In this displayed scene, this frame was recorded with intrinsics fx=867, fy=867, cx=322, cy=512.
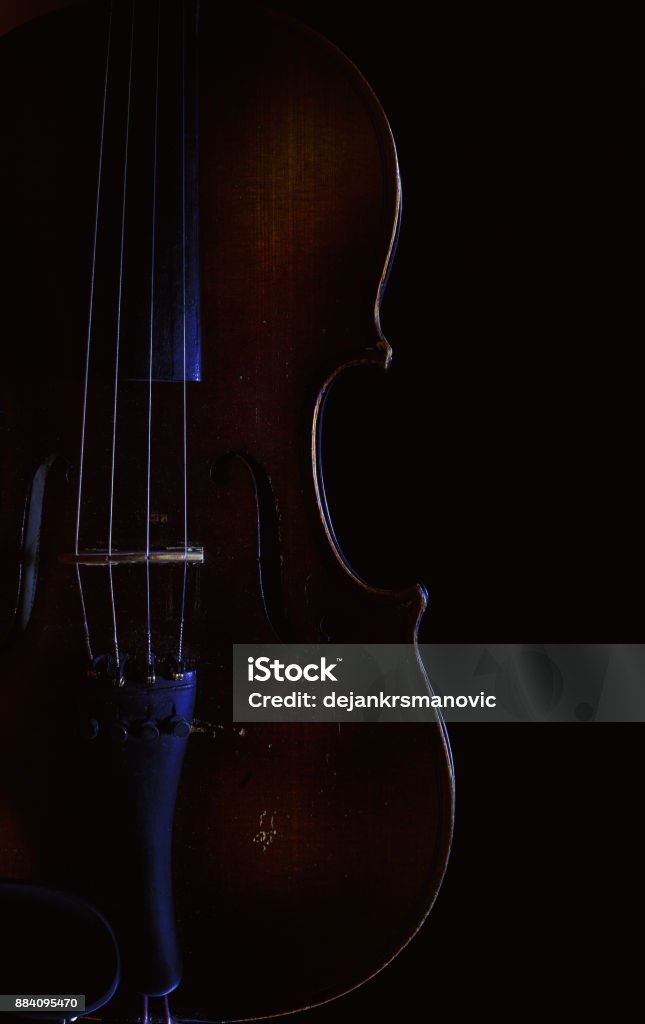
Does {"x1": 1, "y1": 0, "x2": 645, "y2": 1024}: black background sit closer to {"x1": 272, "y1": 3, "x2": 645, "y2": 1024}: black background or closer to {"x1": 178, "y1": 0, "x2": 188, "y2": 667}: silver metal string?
{"x1": 272, "y1": 3, "x2": 645, "y2": 1024}: black background

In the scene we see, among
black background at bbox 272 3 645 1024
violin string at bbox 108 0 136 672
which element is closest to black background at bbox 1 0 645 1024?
black background at bbox 272 3 645 1024

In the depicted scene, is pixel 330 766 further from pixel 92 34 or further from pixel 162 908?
pixel 92 34

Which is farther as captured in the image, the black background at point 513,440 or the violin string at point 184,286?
the black background at point 513,440

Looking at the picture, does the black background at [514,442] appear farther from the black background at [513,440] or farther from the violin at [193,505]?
the violin at [193,505]

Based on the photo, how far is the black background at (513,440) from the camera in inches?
50.2

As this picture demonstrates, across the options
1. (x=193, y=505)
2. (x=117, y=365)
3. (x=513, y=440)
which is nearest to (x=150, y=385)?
(x=117, y=365)

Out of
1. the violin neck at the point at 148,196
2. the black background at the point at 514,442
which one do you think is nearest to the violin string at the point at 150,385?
the violin neck at the point at 148,196

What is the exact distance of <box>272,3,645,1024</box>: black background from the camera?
50.2 inches

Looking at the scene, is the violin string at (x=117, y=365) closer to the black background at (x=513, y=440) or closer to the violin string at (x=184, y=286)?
the violin string at (x=184, y=286)

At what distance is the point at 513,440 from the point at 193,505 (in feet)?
1.79

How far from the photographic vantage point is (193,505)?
1.03 meters

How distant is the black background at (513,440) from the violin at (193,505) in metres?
0.30

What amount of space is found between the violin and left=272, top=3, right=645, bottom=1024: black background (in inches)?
11.7

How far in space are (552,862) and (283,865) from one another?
54 cm
